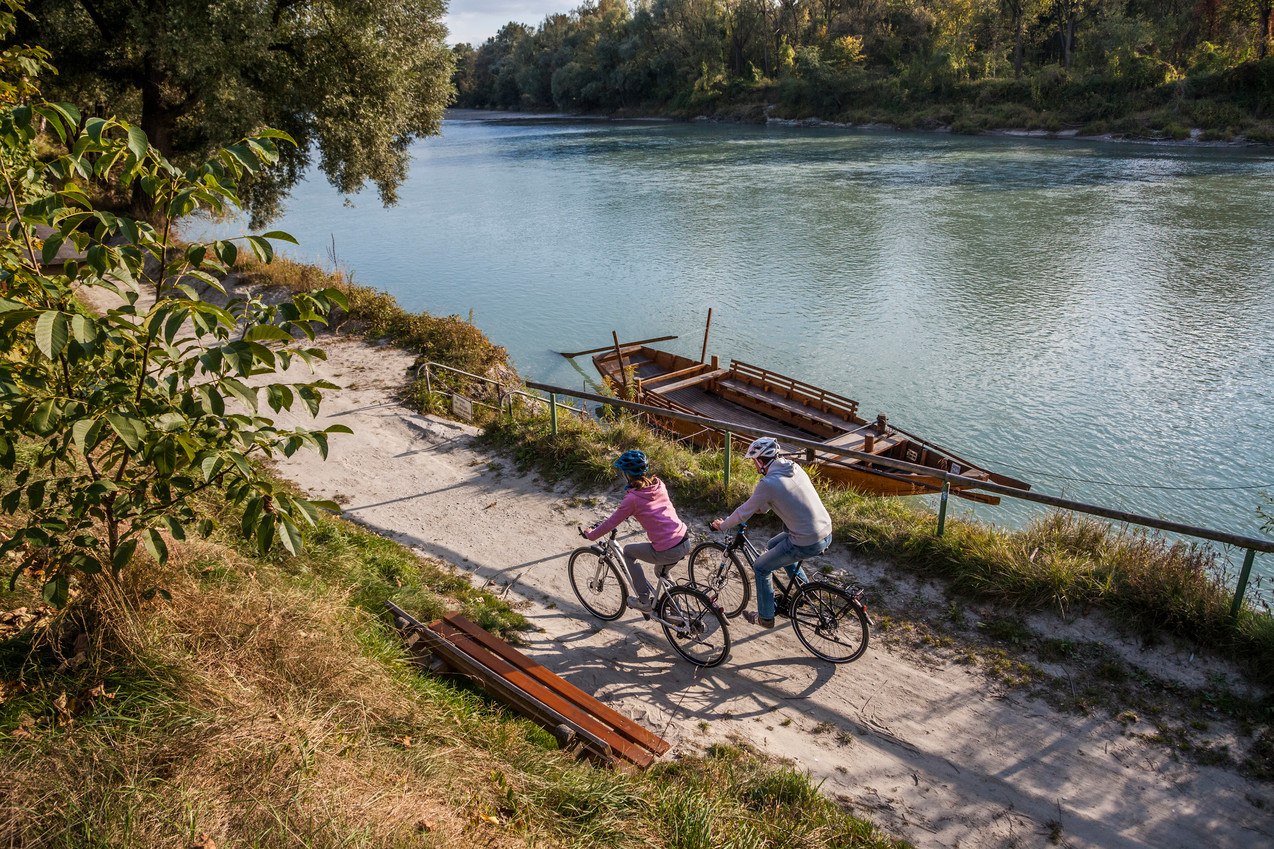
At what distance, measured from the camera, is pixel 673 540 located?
6719 millimetres

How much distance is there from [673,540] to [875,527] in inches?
110

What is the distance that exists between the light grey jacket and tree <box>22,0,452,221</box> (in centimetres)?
1679

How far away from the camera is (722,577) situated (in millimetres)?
7168

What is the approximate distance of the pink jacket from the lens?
6.64 meters

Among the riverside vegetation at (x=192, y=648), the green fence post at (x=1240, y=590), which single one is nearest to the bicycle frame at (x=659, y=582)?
the riverside vegetation at (x=192, y=648)

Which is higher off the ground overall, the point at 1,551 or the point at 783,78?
the point at 783,78

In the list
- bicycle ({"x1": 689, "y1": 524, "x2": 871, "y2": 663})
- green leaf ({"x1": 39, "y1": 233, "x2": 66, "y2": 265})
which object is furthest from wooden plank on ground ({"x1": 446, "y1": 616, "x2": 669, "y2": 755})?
green leaf ({"x1": 39, "y1": 233, "x2": 66, "y2": 265})

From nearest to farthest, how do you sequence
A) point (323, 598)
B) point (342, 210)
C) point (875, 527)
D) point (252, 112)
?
point (323, 598) → point (875, 527) → point (252, 112) → point (342, 210)

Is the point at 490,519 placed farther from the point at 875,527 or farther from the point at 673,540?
the point at 875,527

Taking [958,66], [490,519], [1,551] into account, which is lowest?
[490,519]

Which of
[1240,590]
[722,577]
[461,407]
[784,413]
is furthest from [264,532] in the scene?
[784,413]

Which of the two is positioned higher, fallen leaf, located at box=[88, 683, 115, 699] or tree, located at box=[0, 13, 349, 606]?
tree, located at box=[0, 13, 349, 606]

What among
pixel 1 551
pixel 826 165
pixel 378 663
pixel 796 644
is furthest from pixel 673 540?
pixel 826 165

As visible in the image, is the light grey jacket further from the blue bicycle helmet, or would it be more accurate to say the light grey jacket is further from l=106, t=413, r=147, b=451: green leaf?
l=106, t=413, r=147, b=451: green leaf
